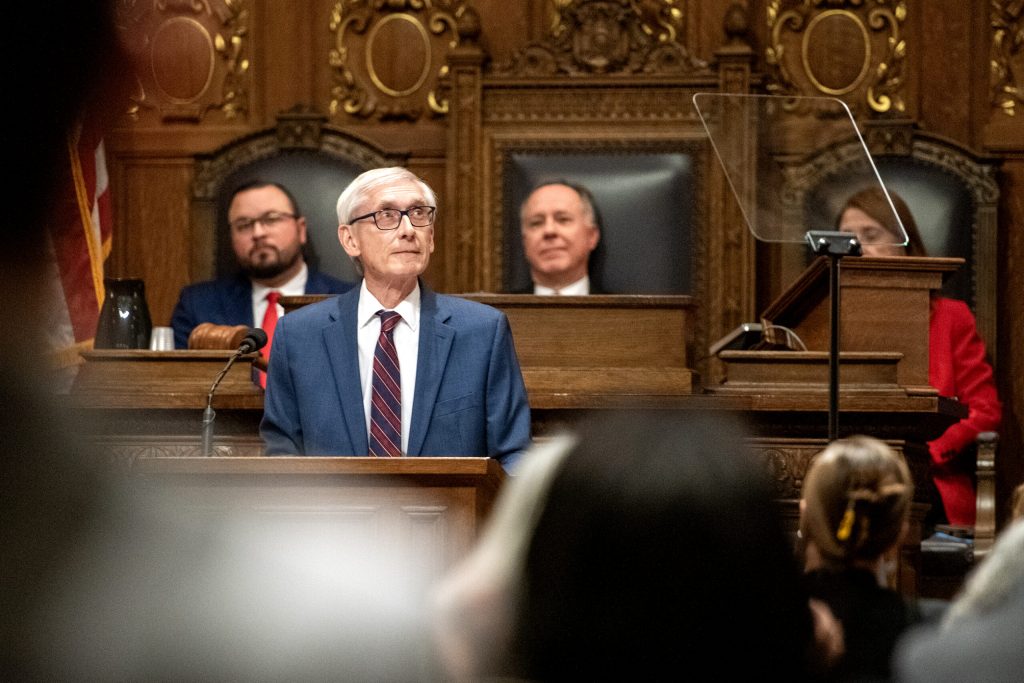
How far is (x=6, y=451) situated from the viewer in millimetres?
625

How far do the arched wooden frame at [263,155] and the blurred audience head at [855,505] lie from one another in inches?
226

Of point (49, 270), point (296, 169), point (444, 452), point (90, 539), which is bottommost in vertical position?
point (444, 452)

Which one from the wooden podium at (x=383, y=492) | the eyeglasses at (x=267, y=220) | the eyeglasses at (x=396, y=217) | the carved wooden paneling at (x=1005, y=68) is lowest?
the wooden podium at (x=383, y=492)

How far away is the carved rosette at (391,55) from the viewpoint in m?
7.56

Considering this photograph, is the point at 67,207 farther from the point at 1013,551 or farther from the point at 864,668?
the point at 864,668

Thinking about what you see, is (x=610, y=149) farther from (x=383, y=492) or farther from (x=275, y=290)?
(x=383, y=492)

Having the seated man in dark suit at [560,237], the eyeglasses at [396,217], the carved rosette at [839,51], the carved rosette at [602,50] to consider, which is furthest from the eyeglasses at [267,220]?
the eyeglasses at [396,217]

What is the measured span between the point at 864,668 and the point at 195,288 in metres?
5.69

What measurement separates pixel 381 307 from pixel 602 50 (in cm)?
348

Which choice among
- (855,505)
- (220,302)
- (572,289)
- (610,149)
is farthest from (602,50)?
(855,505)

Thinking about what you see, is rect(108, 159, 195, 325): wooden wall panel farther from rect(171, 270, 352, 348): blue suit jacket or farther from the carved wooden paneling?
the carved wooden paneling

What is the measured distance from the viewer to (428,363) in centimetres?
400

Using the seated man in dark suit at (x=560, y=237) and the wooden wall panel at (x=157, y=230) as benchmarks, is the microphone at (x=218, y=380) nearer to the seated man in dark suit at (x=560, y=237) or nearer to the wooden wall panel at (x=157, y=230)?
the seated man in dark suit at (x=560, y=237)

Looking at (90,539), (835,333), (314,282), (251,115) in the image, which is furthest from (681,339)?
(90,539)
